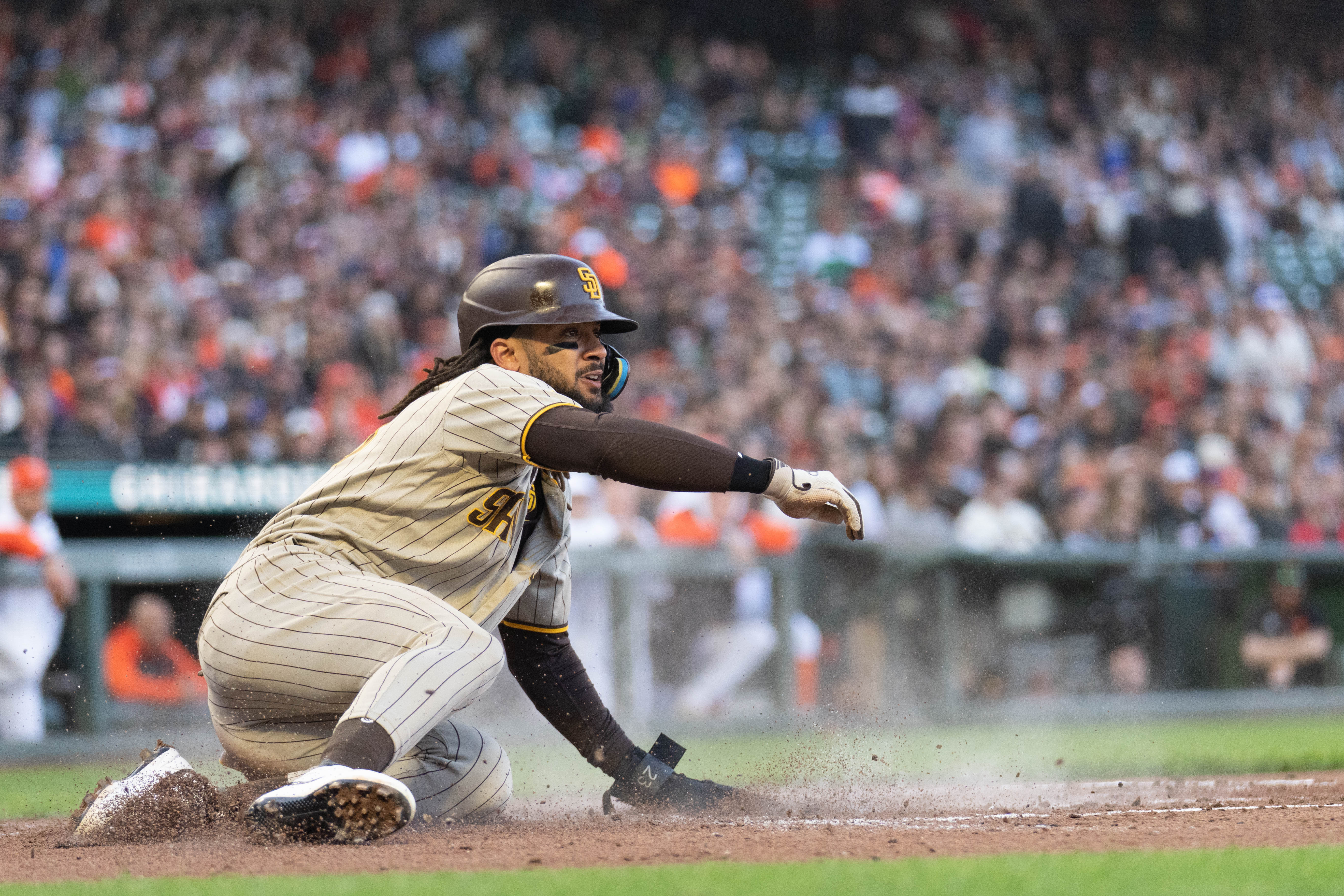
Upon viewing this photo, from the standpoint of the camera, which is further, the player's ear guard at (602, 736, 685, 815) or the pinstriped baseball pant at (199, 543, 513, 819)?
the player's ear guard at (602, 736, 685, 815)

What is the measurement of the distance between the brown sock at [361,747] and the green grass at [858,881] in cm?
31

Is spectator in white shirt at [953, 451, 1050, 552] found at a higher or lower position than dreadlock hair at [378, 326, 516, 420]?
lower

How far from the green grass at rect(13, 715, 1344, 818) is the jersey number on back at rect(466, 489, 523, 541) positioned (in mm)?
1634

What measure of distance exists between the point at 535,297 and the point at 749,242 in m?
8.67

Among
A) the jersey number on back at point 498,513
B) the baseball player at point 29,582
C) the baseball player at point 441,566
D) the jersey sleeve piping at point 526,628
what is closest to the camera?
the baseball player at point 441,566

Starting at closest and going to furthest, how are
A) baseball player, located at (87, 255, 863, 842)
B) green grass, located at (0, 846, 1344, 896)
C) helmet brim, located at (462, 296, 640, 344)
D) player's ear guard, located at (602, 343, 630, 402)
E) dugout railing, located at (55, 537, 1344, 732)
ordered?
1. green grass, located at (0, 846, 1344, 896)
2. baseball player, located at (87, 255, 863, 842)
3. helmet brim, located at (462, 296, 640, 344)
4. player's ear guard, located at (602, 343, 630, 402)
5. dugout railing, located at (55, 537, 1344, 732)

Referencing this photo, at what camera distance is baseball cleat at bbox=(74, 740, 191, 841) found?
3.35 m

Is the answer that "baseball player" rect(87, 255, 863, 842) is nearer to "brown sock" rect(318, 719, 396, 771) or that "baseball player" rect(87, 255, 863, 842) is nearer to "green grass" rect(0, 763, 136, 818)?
"brown sock" rect(318, 719, 396, 771)

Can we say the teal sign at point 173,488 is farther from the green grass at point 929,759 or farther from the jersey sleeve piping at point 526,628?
the jersey sleeve piping at point 526,628

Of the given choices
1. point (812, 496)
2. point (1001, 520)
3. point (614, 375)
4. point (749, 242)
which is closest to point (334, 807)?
point (812, 496)

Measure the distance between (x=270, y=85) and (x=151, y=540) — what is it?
5.21 metres

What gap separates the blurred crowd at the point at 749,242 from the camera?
8.70 m

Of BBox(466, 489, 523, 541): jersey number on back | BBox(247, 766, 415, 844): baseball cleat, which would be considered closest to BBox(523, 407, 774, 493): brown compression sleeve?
BBox(466, 489, 523, 541): jersey number on back

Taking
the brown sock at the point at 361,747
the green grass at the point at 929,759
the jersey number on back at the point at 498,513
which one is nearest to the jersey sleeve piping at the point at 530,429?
the jersey number on back at the point at 498,513
